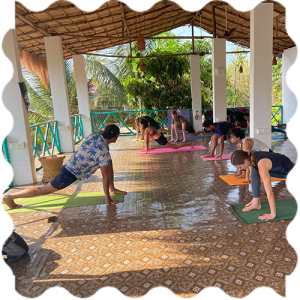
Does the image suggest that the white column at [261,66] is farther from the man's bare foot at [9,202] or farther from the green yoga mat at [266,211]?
the man's bare foot at [9,202]

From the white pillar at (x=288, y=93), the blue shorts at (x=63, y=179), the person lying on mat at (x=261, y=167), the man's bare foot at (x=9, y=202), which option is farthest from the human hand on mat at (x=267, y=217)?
the white pillar at (x=288, y=93)

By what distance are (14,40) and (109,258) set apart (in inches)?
162

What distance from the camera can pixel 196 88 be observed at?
11719mm

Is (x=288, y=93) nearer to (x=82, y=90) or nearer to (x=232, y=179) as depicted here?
(x=82, y=90)

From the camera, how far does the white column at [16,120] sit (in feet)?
15.8

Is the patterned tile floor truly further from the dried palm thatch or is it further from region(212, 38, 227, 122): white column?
the dried palm thatch

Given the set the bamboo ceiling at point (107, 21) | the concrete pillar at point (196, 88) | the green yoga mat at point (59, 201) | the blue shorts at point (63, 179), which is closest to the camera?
the blue shorts at point (63, 179)

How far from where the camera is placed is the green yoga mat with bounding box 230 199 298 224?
10.5 feet

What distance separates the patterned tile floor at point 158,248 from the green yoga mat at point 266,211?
0.10m

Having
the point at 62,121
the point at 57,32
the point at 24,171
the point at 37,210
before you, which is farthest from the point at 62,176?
the point at 57,32

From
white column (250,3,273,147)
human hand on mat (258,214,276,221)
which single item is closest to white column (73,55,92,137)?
white column (250,3,273,147)

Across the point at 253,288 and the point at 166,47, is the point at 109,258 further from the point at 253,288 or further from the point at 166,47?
the point at 166,47

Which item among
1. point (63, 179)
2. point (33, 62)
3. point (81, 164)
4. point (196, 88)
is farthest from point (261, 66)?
point (33, 62)

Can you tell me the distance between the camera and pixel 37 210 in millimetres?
3951
